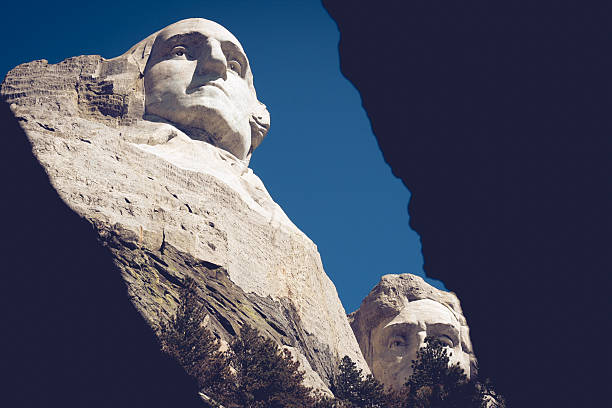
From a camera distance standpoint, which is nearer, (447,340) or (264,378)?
(264,378)

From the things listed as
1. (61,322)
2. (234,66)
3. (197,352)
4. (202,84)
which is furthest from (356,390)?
(234,66)

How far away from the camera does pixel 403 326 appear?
83.7 feet

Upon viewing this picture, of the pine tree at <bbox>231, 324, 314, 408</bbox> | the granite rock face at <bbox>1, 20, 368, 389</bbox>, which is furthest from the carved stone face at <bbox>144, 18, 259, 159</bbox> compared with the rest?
the pine tree at <bbox>231, 324, 314, 408</bbox>

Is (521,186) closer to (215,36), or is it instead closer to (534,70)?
(534,70)

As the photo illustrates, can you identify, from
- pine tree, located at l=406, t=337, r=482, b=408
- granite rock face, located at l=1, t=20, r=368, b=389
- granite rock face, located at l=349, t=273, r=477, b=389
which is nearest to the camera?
pine tree, located at l=406, t=337, r=482, b=408

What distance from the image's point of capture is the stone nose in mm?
22703

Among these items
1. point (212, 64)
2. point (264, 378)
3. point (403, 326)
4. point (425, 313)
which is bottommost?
point (264, 378)

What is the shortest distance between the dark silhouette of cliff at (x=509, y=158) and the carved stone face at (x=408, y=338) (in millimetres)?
16710

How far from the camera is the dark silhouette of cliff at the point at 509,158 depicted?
6684mm

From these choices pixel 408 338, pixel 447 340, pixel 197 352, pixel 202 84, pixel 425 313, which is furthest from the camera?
pixel 425 313

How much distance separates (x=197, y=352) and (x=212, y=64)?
33.8 feet

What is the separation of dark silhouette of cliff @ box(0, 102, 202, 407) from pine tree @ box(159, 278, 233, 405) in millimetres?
295

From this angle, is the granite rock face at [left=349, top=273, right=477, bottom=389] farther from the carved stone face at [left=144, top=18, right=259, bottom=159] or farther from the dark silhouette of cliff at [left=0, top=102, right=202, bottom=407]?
the dark silhouette of cliff at [left=0, top=102, right=202, bottom=407]

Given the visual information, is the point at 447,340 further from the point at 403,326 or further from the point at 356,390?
the point at 356,390
